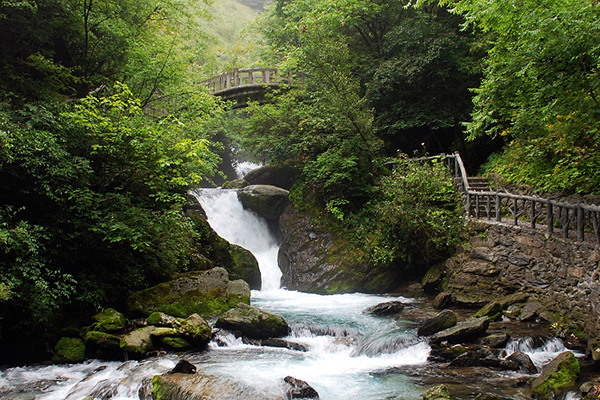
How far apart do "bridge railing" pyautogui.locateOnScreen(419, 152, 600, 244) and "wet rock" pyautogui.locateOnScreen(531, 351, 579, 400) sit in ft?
9.23

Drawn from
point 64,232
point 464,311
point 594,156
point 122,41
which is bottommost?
point 464,311

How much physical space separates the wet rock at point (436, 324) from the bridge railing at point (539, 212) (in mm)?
3275

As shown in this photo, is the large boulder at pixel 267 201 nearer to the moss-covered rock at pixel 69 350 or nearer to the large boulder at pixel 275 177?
the large boulder at pixel 275 177

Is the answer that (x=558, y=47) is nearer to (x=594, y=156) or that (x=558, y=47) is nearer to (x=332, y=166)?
(x=594, y=156)

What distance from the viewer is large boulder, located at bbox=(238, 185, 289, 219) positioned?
19125 millimetres

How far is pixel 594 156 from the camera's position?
912 centimetres

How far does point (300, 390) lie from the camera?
20.7 feet

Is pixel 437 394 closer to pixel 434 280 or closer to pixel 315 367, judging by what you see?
pixel 315 367

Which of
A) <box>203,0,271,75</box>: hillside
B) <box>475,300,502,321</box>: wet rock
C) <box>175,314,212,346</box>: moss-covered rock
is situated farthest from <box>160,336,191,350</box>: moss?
<box>203,0,271,75</box>: hillside

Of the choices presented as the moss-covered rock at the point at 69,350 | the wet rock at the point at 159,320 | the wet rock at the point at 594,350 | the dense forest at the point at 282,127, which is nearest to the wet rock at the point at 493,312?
the wet rock at the point at 594,350

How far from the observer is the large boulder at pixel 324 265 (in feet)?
46.7

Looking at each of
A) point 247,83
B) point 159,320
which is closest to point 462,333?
point 159,320

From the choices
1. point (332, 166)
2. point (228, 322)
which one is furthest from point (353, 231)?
point (228, 322)

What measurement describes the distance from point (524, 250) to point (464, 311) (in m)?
2.27
